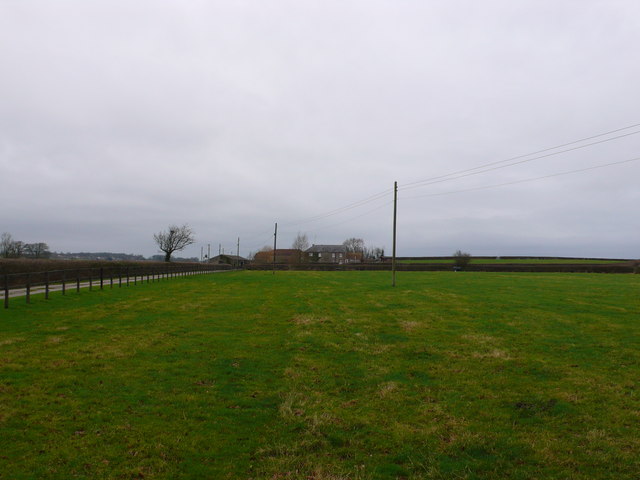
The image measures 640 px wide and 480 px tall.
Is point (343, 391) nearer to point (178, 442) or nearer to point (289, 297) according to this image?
point (178, 442)

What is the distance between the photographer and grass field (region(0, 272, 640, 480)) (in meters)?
5.45

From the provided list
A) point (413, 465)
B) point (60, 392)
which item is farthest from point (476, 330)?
point (60, 392)

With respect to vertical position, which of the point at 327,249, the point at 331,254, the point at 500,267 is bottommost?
the point at 500,267

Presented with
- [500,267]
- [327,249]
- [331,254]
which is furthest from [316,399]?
[327,249]

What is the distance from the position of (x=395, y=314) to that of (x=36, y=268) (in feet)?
95.7

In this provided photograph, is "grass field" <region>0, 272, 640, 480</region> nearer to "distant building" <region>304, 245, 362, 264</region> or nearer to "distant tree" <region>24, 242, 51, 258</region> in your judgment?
"distant tree" <region>24, 242, 51, 258</region>

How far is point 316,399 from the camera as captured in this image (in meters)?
7.84

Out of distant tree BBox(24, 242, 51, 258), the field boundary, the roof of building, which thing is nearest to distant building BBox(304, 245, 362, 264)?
the roof of building

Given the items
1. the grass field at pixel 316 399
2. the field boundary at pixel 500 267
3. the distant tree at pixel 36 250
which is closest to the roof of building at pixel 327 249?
the field boundary at pixel 500 267

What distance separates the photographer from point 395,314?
18172 millimetres

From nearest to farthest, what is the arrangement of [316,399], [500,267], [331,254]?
[316,399]
[500,267]
[331,254]

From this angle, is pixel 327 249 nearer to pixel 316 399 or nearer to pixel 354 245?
pixel 354 245

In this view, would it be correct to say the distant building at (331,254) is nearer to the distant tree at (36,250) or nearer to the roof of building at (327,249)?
the roof of building at (327,249)

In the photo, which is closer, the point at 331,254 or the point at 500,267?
the point at 500,267
